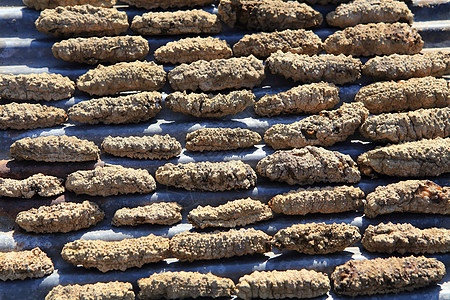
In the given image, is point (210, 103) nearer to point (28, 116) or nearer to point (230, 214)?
point (230, 214)

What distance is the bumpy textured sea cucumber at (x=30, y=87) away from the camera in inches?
144

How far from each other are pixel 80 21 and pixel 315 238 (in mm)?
2259

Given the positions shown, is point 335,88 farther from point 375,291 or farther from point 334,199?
point 375,291

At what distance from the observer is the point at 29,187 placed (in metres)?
3.36

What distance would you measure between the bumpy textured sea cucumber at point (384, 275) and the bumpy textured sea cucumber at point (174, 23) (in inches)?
78.1

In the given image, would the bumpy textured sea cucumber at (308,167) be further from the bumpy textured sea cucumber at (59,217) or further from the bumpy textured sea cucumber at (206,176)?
the bumpy textured sea cucumber at (59,217)

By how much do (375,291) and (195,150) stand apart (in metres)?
1.43

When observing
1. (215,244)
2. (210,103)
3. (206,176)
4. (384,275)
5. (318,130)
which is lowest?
(384,275)

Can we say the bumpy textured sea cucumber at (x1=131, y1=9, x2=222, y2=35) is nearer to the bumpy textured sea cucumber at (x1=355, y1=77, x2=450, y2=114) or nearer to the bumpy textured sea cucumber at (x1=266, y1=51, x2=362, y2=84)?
the bumpy textured sea cucumber at (x1=266, y1=51, x2=362, y2=84)

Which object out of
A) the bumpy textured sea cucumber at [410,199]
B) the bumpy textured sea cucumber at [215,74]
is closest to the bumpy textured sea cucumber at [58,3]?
the bumpy textured sea cucumber at [215,74]

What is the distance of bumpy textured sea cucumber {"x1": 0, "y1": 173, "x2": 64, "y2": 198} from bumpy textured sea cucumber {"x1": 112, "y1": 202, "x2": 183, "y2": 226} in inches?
17.3

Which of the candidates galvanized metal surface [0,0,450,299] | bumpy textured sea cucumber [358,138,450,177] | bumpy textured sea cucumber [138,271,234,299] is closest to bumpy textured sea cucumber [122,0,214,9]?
galvanized metal surface [0,0,450,299]

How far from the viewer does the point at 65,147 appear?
3.44 metres

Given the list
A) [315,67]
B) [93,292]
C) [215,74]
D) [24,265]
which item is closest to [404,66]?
[315,67]
